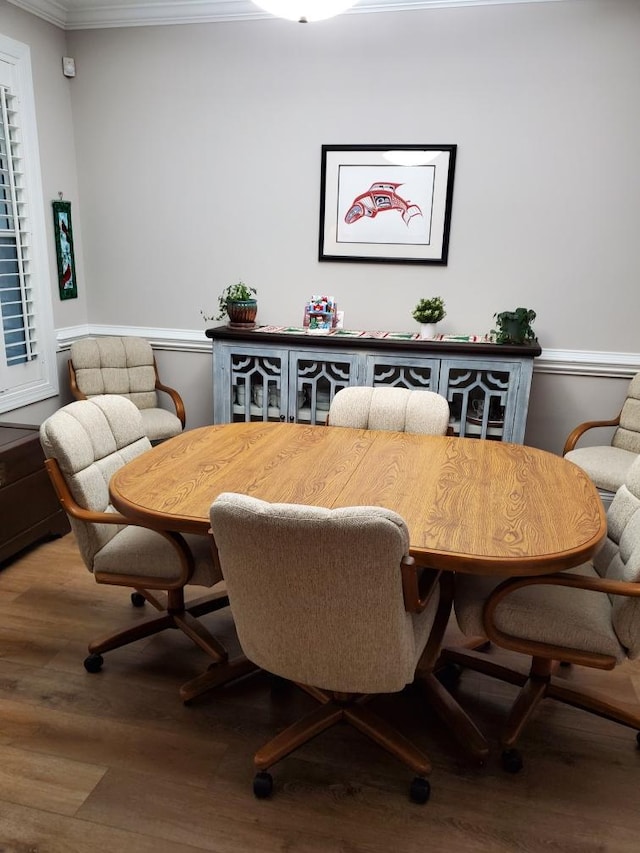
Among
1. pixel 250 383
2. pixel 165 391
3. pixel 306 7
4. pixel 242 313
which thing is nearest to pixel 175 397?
pixel 165 391

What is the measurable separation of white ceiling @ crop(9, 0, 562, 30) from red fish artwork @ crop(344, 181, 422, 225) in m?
0.90

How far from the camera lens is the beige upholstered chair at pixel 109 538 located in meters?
2.00

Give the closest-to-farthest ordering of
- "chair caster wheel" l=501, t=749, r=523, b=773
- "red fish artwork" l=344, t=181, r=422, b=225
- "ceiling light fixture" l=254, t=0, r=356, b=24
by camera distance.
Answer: "chair caster wheel" l=501, t=749, r=523, b=773, "ceiling light fixture" l=254, t=0, r=356, b=24, "red fish artwork" l=344, t=181, r=422, b=225

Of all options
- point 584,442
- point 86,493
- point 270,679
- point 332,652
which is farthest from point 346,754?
point 584,442

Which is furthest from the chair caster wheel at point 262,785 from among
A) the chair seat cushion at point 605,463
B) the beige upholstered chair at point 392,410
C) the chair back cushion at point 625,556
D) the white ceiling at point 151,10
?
the white ceiling at point 151,10

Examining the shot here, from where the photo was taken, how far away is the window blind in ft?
11.1

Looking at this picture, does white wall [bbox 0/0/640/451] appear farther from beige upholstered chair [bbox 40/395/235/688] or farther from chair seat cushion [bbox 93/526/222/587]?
chair seat cushion [bbox 93/526/222/587]

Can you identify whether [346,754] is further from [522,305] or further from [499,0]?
[499,0]

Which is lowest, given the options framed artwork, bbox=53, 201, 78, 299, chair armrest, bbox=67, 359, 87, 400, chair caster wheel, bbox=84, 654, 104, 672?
chair caster wheel, bbox=84, 654, 104, 672

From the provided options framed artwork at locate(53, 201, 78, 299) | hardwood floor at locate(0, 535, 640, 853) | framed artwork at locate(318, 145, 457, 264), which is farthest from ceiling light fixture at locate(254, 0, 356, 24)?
framed artwork at locate(53, 201, 78, 299)

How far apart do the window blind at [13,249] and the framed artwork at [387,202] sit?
1702 mm

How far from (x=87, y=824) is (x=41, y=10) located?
3.98m

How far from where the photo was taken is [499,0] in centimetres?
328

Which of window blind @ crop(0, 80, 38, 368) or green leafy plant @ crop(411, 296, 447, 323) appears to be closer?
window blind @ crop(0, 80, 38, 368)
